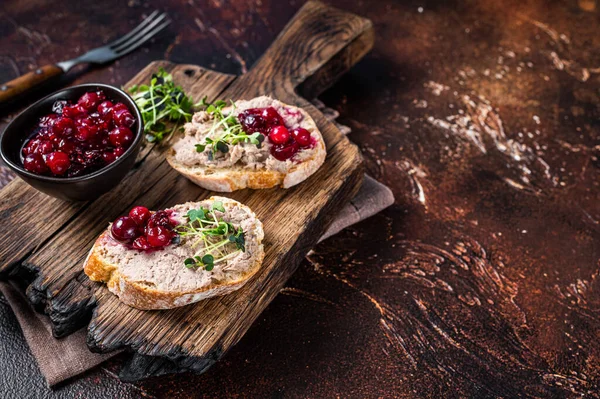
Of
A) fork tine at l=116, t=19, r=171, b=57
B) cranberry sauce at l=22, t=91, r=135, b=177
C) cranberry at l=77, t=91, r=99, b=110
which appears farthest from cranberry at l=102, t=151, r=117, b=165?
fork tine at l=116, t=19, r=171, b=57

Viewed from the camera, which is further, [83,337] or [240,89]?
[240,89]

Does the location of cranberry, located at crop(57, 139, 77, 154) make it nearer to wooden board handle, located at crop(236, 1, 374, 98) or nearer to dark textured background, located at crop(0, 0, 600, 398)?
dark textured background, located at crop(0, 0, 600, 398)

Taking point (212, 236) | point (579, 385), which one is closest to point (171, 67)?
point (212, 236)

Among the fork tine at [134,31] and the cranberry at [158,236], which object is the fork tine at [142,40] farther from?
the cranberry at [158,236]

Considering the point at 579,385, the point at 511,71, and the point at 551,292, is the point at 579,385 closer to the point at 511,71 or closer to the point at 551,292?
the point at 551,292

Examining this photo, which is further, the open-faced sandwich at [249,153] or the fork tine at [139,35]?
the fork tine at [139,35]

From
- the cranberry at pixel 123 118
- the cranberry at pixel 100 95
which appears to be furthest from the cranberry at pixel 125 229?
the cranberry at pixel 100 95
